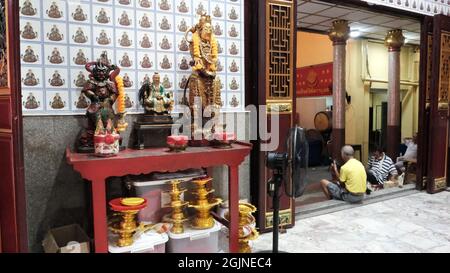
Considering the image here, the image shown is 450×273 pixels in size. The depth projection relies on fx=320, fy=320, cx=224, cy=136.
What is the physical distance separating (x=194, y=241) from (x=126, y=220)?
53cm

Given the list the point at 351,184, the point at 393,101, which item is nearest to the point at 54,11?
the point at 351,184

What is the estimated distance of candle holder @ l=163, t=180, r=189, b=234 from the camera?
2.28 metres

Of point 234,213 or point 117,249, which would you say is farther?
point 234,213

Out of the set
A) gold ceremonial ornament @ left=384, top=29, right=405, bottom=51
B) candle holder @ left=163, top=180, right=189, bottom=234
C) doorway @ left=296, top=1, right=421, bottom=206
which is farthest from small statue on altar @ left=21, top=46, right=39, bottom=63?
gold ceremonial ornament @ left=384, top=29, right=405, bottom=51

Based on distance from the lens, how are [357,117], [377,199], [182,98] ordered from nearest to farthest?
[182,98], [377,199], [357,117]

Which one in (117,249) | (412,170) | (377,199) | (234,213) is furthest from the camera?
(412,170)

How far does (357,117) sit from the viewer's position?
7.32m

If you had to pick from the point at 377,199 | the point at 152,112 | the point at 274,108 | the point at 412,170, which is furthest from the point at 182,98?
the point at 412,170

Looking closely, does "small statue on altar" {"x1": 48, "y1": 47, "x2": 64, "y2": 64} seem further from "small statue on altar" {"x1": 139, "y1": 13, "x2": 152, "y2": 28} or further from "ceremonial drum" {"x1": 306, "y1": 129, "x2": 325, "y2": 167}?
"ceremonial drum" {"x1": 306, "y1": 129, "x2": 325, "y2": 167}

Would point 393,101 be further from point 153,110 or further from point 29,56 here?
point 29,56

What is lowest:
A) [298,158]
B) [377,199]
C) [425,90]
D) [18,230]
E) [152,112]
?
[377,199]
